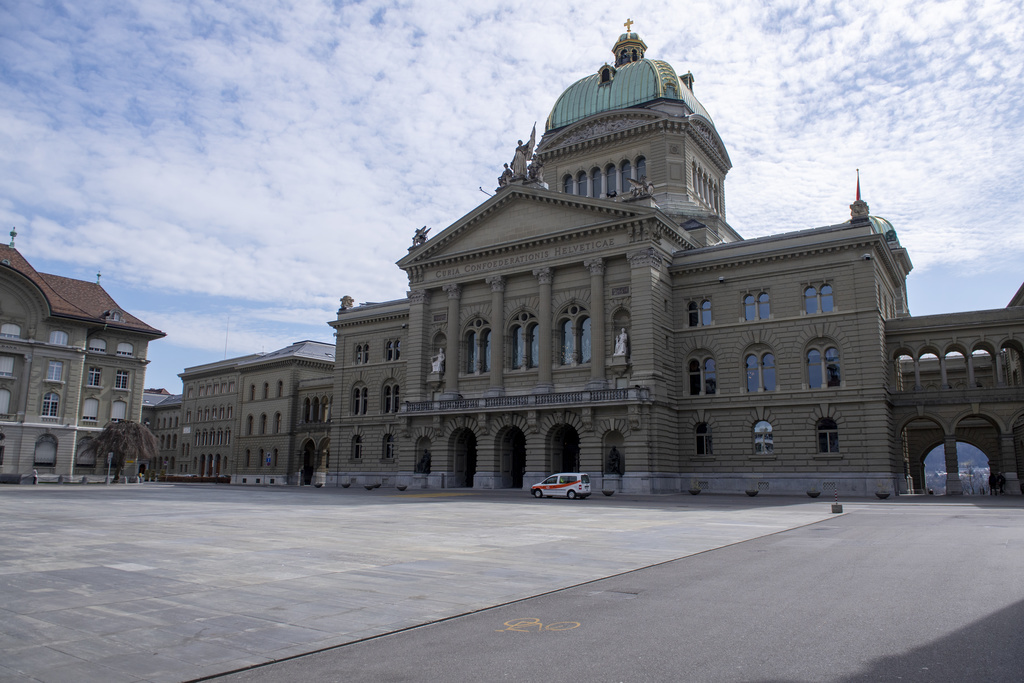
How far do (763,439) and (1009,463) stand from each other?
46.2ft

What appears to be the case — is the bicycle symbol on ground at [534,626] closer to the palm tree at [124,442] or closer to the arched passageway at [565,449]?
the arched passageway at [565,449]

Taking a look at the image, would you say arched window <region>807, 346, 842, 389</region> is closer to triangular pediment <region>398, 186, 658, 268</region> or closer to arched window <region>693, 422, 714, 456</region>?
arched window <region>693, 422, 714, 456</region>

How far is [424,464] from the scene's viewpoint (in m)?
59.4

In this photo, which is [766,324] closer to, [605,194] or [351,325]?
[605,194]

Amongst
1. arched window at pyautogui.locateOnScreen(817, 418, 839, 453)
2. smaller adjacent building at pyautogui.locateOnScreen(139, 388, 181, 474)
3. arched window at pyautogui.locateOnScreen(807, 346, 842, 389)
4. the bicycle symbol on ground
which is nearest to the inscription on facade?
arched window at pyautogui.locateOnScreen(807, 346, 842, 389)

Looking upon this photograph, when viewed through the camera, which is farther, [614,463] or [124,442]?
[124,442]

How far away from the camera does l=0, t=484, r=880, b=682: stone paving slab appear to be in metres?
8.56

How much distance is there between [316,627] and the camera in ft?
31.3

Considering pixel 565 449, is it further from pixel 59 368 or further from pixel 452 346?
pixel 59 368

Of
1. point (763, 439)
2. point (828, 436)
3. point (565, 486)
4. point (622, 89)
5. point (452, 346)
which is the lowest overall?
point (565, 486)

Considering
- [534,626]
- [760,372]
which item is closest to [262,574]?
[534,626]

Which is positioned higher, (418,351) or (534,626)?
(418,351)

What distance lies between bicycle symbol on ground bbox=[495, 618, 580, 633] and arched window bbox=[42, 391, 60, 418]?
72894 mm

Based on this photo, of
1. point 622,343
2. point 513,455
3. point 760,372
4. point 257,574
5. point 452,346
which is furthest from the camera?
point 452,346
